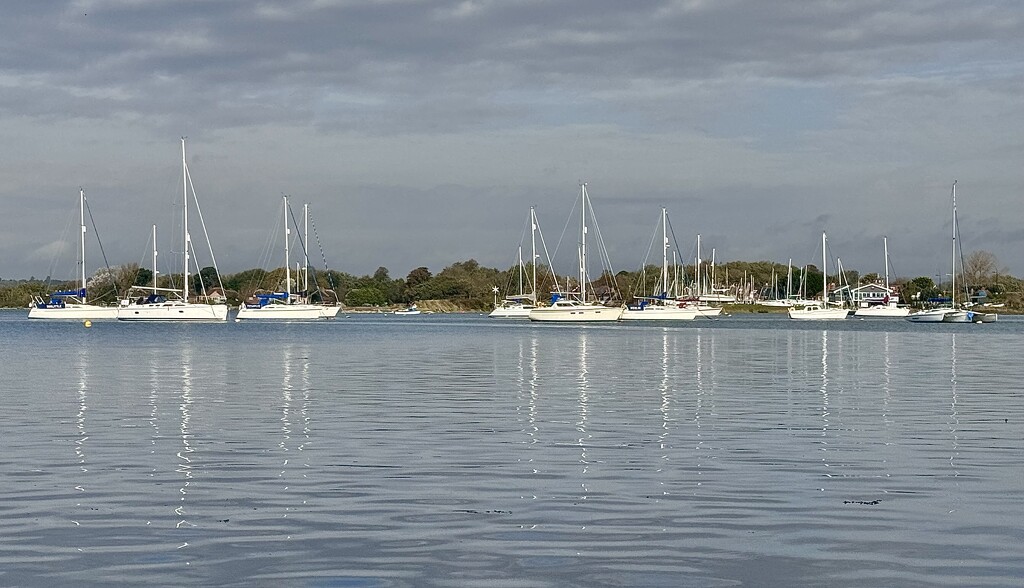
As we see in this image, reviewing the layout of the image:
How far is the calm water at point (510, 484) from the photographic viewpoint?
11.6 metres

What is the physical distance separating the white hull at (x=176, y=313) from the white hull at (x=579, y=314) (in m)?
36.7

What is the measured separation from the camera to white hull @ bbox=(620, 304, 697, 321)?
153m

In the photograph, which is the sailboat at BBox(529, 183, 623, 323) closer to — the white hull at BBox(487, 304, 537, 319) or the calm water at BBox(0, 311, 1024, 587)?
the white hull at BBox(487, 304, 537, 319)

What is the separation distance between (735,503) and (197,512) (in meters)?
6.33

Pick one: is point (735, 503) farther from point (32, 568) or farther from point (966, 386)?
point (966, 386)

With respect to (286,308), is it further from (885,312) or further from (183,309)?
(885,312)

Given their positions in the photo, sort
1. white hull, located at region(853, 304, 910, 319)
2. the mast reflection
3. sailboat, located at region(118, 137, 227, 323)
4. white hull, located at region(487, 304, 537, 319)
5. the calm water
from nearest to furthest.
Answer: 1. the calm water
2. the mast reflection
3. sailboat, located at region(118, 137, 227, 323)
4. white hull, located at region(487, 304, 537, 319)
5. white hull, located at region(853, 304, 910, 319)

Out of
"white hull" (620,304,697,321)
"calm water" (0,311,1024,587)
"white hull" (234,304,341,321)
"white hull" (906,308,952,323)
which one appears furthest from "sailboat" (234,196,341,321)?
"calm water" (0,311,1024,587)

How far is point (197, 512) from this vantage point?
1447 centimetres

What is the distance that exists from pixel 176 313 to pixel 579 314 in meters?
43.8

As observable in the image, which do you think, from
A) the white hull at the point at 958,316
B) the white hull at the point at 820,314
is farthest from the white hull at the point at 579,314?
the white hull at the point at 958,316

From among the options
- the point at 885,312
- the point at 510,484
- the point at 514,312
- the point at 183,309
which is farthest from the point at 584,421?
the point at 885,312

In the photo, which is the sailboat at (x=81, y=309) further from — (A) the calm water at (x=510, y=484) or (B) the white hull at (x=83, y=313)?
(A) the calm water at (x=510, y=484)

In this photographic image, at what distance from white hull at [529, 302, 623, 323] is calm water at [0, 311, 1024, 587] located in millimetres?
104282
